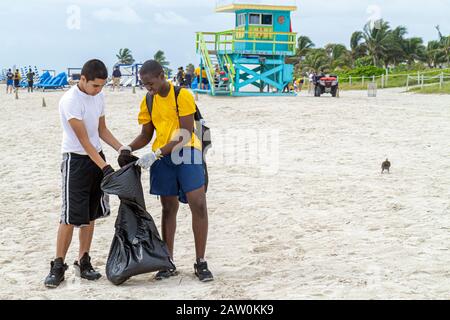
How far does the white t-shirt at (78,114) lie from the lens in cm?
468

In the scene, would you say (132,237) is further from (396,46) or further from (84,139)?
(396,46)

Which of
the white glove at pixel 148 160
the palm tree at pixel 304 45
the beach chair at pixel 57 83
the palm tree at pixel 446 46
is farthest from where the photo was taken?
the palm tree at pixel 304 45

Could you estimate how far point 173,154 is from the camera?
4773 millimetres

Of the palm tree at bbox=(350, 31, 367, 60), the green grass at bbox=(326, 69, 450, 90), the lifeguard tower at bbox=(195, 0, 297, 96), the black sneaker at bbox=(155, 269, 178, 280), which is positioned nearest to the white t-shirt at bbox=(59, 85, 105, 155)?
the black sneaker at bbox=(155, 269, 178, 280)

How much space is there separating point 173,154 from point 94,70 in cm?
79

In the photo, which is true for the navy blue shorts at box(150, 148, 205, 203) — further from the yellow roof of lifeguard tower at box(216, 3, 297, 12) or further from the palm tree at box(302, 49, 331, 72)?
the palm tree at box(302, 49, 331, 72)

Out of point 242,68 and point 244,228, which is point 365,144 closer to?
point 244,228

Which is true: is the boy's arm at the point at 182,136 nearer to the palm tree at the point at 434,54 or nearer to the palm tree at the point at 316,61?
the palm tree at the point at 434,54

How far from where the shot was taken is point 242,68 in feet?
83.6

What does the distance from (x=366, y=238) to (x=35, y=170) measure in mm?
5872

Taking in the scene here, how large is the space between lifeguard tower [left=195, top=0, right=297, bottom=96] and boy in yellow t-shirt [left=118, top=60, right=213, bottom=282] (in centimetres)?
2055

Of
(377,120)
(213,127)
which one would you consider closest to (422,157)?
(377,120)

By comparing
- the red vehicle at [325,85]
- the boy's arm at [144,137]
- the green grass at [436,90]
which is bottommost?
the green grass at [436,90]

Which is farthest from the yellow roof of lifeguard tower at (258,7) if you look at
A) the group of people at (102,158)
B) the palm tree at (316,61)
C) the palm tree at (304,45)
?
the palm tree at (304,45)
